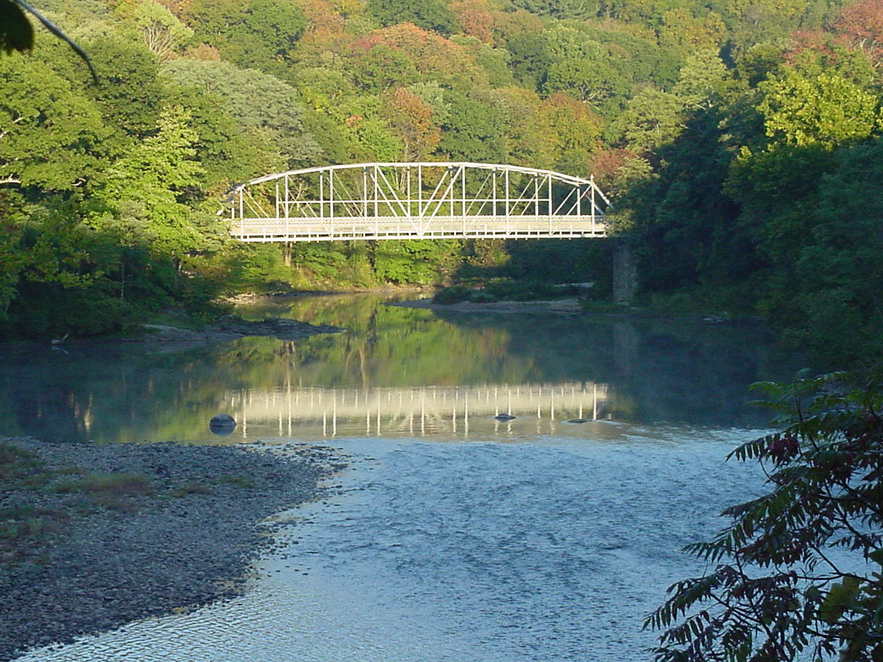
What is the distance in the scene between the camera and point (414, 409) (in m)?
26.3

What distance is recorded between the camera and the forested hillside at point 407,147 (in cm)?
3428

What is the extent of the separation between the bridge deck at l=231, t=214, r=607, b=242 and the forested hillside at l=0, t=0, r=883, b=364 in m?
1.41

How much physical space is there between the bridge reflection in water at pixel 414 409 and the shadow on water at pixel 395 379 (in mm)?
65

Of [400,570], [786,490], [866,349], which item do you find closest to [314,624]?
[400,570]

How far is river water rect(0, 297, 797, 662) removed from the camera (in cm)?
1209

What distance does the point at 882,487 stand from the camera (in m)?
6.36

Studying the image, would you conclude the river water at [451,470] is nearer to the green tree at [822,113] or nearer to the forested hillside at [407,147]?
the forested hillside at [407,147]

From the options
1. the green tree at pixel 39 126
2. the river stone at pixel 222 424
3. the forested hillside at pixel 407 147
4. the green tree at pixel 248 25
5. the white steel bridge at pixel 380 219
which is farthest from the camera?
the green tree at pixel 248 25

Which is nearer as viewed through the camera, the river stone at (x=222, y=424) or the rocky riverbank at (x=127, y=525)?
the rocky riverbank at (x=127, y=525)

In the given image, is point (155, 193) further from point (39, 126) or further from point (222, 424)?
point (222, 424)

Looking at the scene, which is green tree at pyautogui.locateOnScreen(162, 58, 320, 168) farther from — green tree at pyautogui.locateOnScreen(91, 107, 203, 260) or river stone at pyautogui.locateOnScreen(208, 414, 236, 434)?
river stone at pyautogui.locateOnScreen(208, 414, 236, 434)

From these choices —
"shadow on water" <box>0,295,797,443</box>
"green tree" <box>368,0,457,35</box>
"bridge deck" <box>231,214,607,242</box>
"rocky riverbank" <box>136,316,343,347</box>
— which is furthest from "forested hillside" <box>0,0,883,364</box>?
"green tree" <box>368,0,457,35</box>

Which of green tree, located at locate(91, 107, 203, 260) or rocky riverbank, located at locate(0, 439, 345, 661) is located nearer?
rocky riverbank, located at locate(0, 439, 345, 661)

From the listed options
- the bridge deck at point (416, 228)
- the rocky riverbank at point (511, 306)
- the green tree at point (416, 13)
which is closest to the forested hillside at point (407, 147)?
the bridge deck at point (416, 228)
